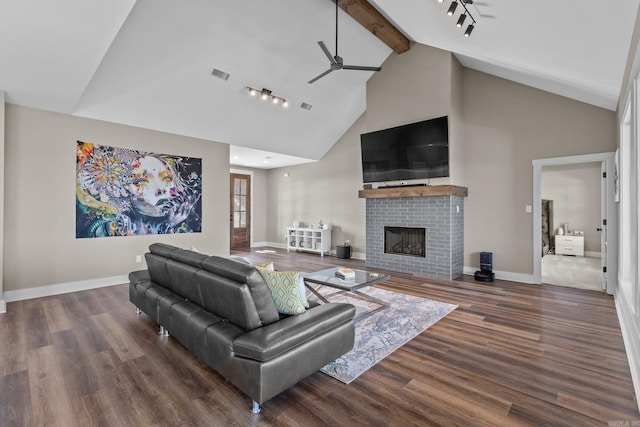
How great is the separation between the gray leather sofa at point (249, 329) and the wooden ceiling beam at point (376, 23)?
4.14 metres

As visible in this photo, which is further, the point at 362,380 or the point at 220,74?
the point at 220,74

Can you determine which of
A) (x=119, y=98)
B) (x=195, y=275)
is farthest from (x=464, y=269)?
(x=119, y=98)

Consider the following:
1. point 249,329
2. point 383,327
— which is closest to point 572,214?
point 383,327

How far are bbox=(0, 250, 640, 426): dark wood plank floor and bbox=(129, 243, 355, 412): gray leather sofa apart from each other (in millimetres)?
205

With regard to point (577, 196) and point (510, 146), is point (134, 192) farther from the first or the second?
point (577, 196)

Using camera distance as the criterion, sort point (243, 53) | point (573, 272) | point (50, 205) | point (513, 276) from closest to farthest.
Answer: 1. point (50, 205)
2. point (243, 53)
3. point (513, 276)
4. point (573, 272)

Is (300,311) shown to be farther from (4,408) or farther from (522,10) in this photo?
(522,10)

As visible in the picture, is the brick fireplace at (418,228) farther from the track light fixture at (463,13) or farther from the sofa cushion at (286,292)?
the sofa cushion at (286,292)

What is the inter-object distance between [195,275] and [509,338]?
9.60 ft

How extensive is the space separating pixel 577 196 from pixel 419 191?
5.30 meters

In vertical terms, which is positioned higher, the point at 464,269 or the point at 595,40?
the point at 595,40

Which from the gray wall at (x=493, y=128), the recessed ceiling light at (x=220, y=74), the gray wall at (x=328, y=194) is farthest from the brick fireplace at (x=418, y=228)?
the recessed ceiling light at (x=220, y=74)

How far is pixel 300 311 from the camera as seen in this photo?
2.22 meters

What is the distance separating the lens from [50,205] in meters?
4.46
